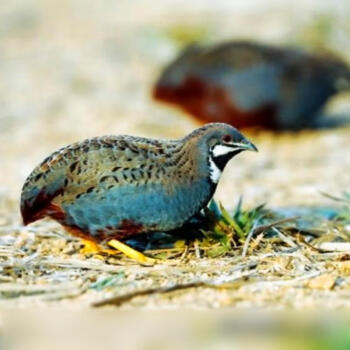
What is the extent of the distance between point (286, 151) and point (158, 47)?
4129 mm

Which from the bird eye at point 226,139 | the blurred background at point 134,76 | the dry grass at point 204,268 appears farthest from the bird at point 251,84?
the bird eye at point 226,139

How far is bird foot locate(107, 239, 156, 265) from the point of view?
509 centimetres

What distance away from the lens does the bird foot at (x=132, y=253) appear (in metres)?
5.09

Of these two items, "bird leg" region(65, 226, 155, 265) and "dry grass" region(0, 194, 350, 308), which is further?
"bird leg" region(65, 226, 155, 265)

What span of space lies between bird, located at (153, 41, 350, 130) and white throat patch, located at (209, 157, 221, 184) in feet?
14.9

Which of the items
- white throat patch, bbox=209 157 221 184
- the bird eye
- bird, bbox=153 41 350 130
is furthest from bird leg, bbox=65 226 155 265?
bird, bbox=153 41 350 130

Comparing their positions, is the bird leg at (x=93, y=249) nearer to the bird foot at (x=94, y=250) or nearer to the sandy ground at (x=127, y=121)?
the bird foot at (x=94, y=250)

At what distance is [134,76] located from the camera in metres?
12.0

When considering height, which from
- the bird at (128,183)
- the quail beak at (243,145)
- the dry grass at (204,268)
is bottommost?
the dry grass at (204,268)

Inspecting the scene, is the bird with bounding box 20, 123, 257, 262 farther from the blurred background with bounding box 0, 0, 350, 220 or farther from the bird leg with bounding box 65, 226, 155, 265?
the blurred background with bounding box 0, 0, 350, 220

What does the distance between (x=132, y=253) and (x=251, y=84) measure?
15.5ft

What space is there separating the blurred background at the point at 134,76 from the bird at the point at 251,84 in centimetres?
19

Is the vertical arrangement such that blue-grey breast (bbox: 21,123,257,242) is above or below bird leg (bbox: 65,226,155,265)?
above

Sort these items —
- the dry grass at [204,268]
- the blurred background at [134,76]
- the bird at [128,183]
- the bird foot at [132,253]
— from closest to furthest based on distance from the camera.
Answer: the dry grass at [204,268], the bird at [128,183], the bird foot at [132,253], the blurred background at [134,76]
